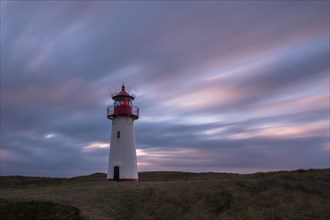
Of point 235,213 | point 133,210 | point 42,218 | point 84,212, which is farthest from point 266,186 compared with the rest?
point 42,218

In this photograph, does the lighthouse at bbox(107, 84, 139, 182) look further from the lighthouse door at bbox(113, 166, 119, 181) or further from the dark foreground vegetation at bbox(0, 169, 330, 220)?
the dark foreground vegetation at bbox(0, 169, 330, 220)

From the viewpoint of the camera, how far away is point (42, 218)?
1605 centimetres

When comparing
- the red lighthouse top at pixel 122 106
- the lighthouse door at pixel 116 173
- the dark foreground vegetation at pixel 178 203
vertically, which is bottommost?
the dark foreground vegetation at pixel 178 203

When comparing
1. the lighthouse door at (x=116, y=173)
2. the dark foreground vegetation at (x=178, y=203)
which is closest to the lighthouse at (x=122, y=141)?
the lighthouse door at (x=116, y=173)

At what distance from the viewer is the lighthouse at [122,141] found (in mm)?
33344

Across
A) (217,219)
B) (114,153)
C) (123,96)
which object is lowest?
(217,219)

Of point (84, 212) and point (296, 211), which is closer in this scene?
point (84, 212)

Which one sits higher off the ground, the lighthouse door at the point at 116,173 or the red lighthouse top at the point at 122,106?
the red lighthouse top at the point at 122,106

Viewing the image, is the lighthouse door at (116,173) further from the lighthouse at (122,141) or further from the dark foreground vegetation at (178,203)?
the dark foreground vegetation at (178,203)

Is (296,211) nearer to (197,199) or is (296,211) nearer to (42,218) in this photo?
(197,199)

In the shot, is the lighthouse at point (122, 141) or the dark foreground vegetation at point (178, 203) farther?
the lighthouse at point (122, 141)

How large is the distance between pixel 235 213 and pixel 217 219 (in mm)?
1402

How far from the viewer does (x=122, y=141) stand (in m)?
33.8

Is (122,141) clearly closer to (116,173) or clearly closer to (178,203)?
(116,173)
